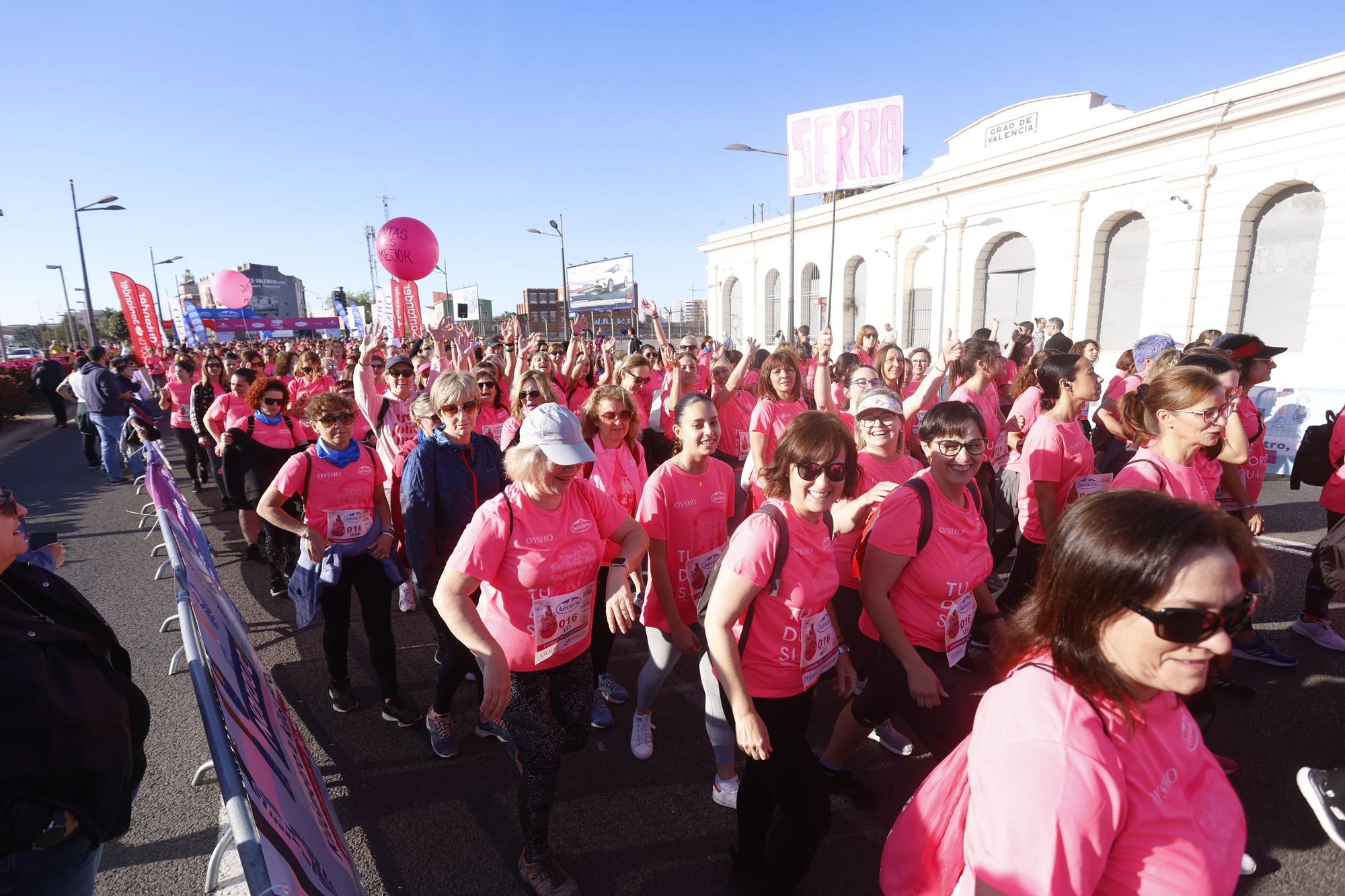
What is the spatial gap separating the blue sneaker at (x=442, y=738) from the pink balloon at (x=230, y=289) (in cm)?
2287

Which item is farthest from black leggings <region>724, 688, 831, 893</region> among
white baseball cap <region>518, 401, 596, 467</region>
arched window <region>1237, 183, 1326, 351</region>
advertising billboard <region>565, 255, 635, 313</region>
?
advertising billboard <region>565, 255, 635, 313</region>

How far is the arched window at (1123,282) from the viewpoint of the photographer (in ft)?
59.5

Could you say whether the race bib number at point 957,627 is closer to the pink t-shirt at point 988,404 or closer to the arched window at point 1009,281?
the pink t-shirt at point 988,404

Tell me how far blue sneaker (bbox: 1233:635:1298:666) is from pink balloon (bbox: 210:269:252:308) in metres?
25.5

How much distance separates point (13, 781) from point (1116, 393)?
8191mm

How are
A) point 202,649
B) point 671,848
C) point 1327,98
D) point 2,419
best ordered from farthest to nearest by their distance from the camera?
point 2,419, point 1327,98, point 671,848, point 202,649

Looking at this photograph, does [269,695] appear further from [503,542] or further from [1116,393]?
[1116,393]

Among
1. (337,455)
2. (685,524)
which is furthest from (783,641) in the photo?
(337,455)

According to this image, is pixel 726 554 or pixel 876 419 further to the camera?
pixel 876 419

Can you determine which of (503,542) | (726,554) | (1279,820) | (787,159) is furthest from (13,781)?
(787,159)

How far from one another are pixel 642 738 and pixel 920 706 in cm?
166

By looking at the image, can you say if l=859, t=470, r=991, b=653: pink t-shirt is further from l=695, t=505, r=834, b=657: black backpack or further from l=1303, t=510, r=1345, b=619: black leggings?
l=1303, t=510, r=1345, b=619: black leggings

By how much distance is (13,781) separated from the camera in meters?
1.59

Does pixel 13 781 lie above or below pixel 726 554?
below
